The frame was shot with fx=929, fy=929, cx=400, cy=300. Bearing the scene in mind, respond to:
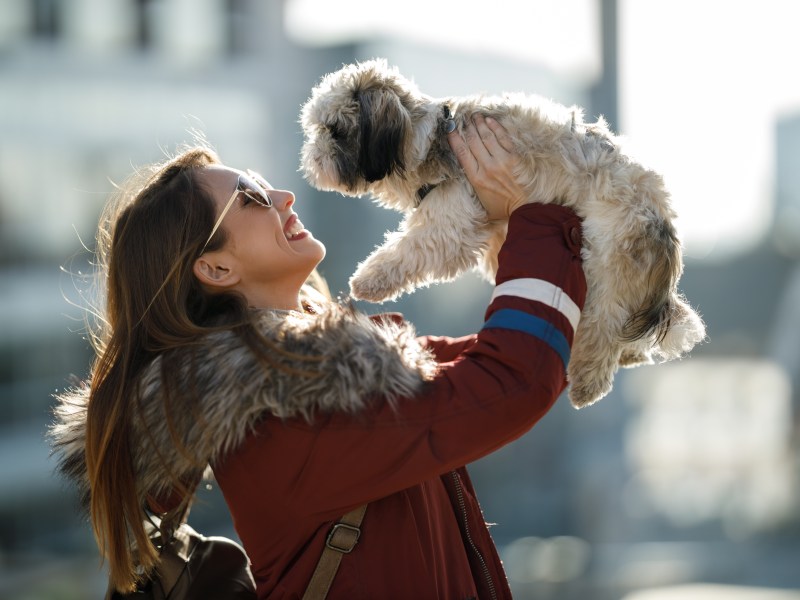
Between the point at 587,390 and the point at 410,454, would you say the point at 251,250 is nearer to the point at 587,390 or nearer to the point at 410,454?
the point at 410,454

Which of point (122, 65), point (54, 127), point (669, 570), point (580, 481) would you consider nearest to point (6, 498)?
point (54, 127)

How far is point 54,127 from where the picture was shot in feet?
56.6

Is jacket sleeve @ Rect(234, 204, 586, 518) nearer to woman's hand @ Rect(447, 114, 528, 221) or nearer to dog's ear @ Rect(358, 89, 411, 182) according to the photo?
woman's hand @ Rect(447, 114, 528, 221)

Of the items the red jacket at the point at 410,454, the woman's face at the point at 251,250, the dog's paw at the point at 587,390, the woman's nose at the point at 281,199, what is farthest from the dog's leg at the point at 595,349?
the woman's nose at the point at 281,199

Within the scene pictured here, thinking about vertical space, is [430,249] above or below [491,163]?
below

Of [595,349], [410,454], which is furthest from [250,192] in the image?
[595,349]

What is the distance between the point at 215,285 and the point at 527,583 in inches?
491

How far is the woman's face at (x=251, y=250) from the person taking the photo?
7.16ft

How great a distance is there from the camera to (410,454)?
1.85 m

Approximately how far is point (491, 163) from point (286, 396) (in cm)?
86

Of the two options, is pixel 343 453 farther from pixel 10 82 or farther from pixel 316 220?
pixel 316 220

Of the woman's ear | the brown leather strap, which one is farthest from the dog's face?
the brown leather strap

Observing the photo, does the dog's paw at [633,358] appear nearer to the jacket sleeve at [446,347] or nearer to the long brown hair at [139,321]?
the jacket sleeve at [446,347]

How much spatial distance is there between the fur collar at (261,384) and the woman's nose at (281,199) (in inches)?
14.4
